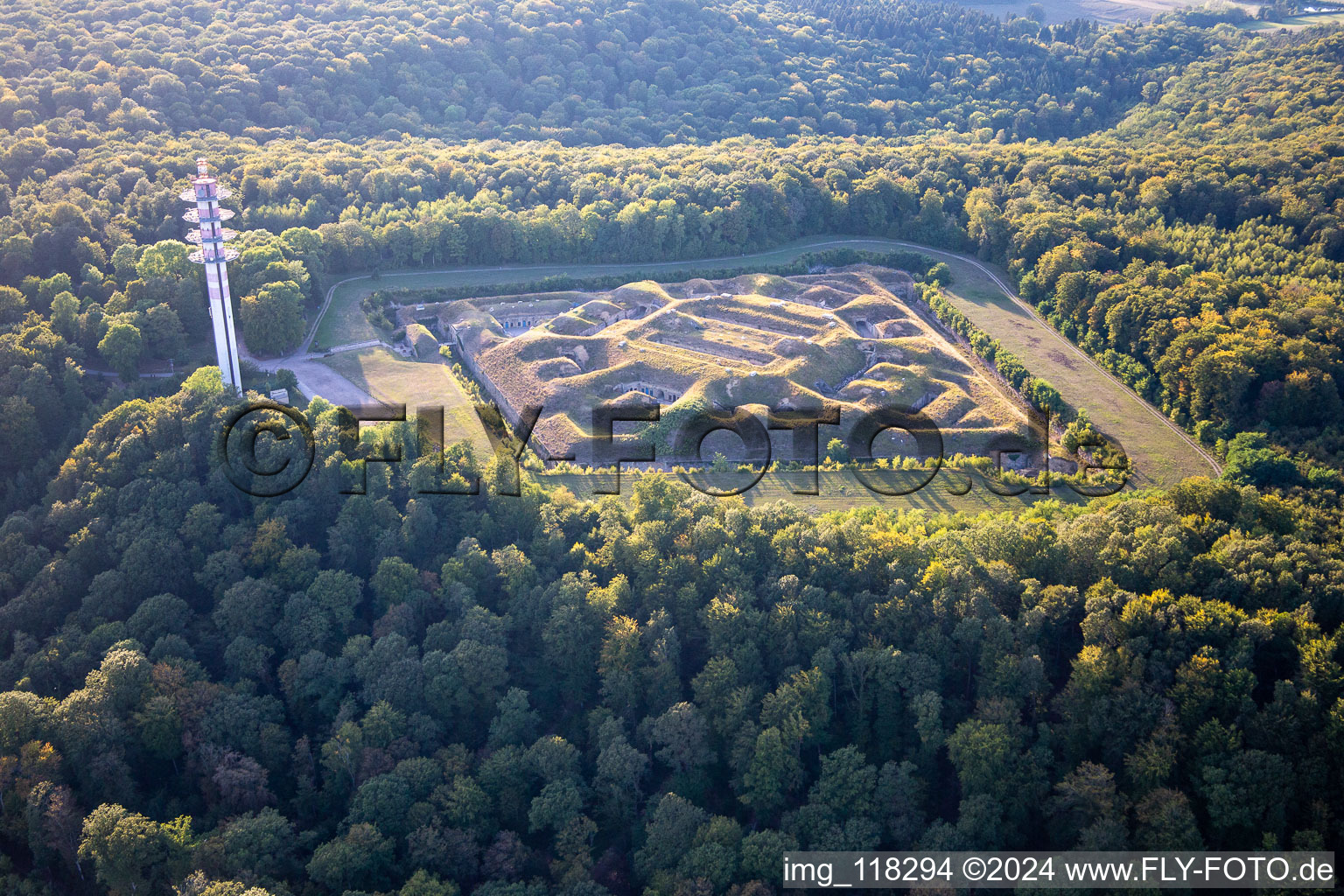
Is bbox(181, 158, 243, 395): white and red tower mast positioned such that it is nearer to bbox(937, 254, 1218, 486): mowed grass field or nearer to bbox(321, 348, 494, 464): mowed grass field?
bbox(321, 348, 494, 464): mowed grass field

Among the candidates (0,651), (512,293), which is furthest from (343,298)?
(0,651)

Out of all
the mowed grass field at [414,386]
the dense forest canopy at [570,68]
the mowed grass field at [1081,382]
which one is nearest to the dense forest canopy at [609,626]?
the mowed grass field at [1081,382]

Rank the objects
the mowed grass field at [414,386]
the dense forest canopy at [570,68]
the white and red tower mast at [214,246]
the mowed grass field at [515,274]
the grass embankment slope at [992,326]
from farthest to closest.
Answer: the dense forest canopy at [570,68] → the mowed grass field at [515,274] → the mowed grass field at [414,386] → the grass embankment slope at [992,326] → the white and red tower mast at [214,246]

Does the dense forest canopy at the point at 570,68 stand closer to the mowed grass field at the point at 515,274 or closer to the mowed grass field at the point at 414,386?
the mowed grass field at the point at 515,274

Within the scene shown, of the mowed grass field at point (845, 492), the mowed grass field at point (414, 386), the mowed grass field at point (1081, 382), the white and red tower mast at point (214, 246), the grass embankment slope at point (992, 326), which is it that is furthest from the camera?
the mowed grass field at point (414, 386)

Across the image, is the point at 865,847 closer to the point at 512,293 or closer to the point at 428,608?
the point at 428,608

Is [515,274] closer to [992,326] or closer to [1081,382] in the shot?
[992,326]

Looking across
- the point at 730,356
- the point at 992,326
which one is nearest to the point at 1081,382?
the point at 992,326
